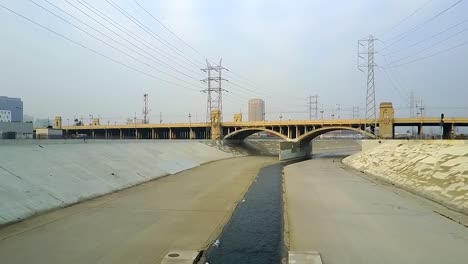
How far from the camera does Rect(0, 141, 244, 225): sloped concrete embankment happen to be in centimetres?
2261

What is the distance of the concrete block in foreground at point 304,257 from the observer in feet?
44.5

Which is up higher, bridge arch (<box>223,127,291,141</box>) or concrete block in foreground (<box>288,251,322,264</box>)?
bridge arch (<box>223,127,291,141</box>)

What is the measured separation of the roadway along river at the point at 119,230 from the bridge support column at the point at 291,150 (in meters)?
61.2

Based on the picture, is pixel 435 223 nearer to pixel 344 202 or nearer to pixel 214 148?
pixel 344 202

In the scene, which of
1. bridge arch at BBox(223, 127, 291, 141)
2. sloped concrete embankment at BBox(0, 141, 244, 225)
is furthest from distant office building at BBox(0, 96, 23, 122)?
sloped concrete embankment at BBox(0, 141, 244, 225)

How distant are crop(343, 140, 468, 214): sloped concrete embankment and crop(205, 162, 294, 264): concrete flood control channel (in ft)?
36.4

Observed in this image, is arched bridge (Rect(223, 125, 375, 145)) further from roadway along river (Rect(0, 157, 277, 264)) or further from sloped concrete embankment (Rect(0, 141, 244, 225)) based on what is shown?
roadway along river (Rect(0, 157, 277, 264))

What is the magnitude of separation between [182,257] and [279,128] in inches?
3558

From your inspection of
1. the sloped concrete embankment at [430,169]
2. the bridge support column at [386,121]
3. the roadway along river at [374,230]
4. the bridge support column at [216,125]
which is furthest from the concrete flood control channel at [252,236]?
the bridge support column at [216,125]

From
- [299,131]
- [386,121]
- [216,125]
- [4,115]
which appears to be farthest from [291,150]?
[4,115]

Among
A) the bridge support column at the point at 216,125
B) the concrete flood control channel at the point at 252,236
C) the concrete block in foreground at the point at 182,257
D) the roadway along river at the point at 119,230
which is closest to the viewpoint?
the concrete block in foreground at the point at 182,257

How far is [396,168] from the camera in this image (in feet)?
145

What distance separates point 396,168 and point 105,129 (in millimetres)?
112662

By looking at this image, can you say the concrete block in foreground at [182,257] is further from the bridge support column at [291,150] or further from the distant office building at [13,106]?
the distant office building at [13,106]
